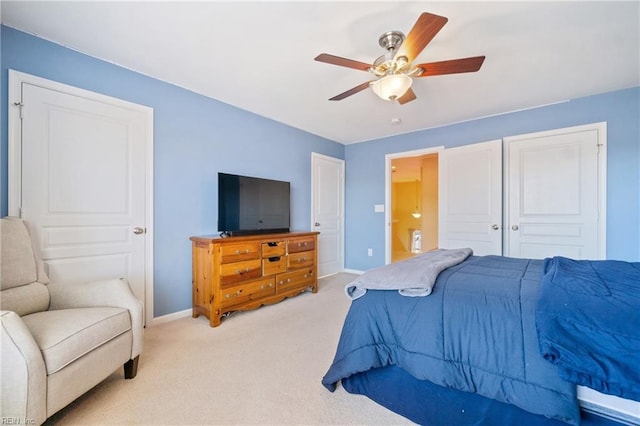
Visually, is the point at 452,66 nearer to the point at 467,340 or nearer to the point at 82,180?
the point at 467,340

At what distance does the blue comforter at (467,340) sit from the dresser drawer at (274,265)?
62.3 inches

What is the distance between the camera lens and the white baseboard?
2.55 metres

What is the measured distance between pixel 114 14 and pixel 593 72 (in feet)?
13.0

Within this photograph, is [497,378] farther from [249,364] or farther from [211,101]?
[211,101]

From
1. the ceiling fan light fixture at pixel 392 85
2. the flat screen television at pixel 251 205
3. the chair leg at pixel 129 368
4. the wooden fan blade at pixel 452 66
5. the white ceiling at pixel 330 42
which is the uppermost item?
the white ceiling at pixel 330 42

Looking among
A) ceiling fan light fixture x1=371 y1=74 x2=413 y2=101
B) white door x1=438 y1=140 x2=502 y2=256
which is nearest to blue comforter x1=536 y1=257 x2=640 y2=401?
ceiling fan light fixture x1=371 y1=74 x2=413 y2=101

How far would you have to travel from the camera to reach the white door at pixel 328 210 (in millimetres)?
4395

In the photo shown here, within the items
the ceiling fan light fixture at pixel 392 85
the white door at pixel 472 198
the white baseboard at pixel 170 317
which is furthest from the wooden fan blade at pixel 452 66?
the white baseboard at pixel 170 317

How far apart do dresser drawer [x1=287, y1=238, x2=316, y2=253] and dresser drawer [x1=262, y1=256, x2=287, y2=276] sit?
0.17 m

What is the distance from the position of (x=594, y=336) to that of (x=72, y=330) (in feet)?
7.50

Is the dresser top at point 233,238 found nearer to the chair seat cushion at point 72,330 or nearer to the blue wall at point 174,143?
the blue wall at point 174,143

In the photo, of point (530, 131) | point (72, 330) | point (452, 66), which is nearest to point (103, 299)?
point (72, 330)

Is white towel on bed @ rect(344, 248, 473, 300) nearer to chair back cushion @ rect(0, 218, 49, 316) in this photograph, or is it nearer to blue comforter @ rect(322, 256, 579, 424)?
blue comforter @ rect(322, 256, 579, 424)

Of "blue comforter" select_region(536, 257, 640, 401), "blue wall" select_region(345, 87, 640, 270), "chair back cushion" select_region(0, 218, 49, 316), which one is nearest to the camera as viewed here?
"blue comforter" select_region(536, 257, 640, 401)
